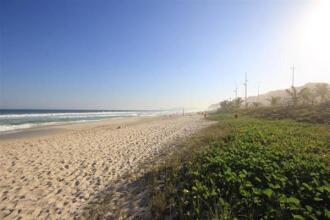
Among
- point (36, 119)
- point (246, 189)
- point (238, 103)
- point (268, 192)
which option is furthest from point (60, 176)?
point (238, 103)

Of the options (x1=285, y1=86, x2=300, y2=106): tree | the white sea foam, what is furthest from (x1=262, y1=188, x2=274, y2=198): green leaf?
(x1=285, y1=86, x2=300, y2=106): tree

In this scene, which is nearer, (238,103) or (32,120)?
(32,120)

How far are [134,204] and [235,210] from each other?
2.33 m

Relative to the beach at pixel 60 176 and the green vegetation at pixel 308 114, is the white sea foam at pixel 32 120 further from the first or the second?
the green vegetation at pixel 308 114

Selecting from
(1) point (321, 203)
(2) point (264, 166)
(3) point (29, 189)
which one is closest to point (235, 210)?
(1) point (321, 203)

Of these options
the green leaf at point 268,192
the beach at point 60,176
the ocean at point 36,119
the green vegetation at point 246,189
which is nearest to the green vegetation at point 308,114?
the green vegetation at point 246,189

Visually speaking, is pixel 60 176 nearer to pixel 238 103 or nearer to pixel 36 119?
pixel 36 119

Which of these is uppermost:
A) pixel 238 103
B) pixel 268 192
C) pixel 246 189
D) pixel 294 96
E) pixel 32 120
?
pixel 294 96

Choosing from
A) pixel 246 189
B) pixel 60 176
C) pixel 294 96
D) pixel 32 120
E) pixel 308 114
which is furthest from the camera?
pixel 294 96

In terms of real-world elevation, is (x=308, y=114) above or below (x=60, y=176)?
above

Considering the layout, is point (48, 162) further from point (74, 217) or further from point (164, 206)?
point (164, 206)

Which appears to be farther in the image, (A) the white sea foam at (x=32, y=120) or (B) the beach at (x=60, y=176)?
(A) the white sea foam at (x=32, y=120)

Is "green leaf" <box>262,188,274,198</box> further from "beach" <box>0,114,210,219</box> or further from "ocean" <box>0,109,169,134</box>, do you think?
"ocean" <box>0,109,169,134</box>

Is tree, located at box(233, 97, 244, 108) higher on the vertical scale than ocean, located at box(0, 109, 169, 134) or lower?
higher
